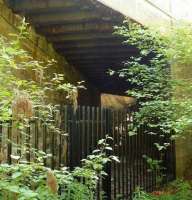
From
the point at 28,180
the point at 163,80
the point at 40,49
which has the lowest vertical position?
the point at 28,180

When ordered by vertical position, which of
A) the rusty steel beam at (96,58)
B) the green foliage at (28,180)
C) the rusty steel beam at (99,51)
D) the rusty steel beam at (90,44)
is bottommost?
the green foliage at (28,180)

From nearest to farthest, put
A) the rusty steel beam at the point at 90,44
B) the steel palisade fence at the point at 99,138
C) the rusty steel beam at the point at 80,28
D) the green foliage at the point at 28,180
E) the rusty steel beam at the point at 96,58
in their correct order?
the green foliage at the point at 28,180
the steel palisade fence at the point at 99,138
the rusty steel beam at the point at 80,28
the rusty steel beam at the point at 90,44
the rusty steel beam at the point at 96,58

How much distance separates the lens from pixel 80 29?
9094 millimetres

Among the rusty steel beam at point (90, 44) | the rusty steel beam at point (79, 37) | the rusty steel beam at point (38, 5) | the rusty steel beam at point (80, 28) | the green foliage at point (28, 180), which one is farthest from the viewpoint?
the rusty steel beam at point (90, 44)

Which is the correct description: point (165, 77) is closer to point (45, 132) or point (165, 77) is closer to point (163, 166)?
point (163, 166)

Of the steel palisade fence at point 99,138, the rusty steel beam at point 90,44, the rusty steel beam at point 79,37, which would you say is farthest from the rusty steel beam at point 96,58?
the steel palisade fence at point 99,138

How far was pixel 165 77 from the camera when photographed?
333 inches

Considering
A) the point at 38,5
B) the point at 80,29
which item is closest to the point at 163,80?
the point at 80,29

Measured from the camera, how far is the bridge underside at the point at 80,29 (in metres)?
7.99

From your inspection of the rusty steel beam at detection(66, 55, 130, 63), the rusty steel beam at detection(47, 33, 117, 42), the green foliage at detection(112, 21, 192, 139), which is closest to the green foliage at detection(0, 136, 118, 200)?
the green foliage at detection(112, 21, 192, 139)

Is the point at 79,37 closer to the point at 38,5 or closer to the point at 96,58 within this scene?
the point at 38,5

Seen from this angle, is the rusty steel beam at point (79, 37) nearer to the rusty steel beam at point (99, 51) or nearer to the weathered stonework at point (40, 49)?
the weathered stonework at point (40, 49)

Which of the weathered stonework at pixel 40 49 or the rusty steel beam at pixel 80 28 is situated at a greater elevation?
the rusty steel beam at pixel 80 28

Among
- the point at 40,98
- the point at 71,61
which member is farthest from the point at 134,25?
the point at 71,61
